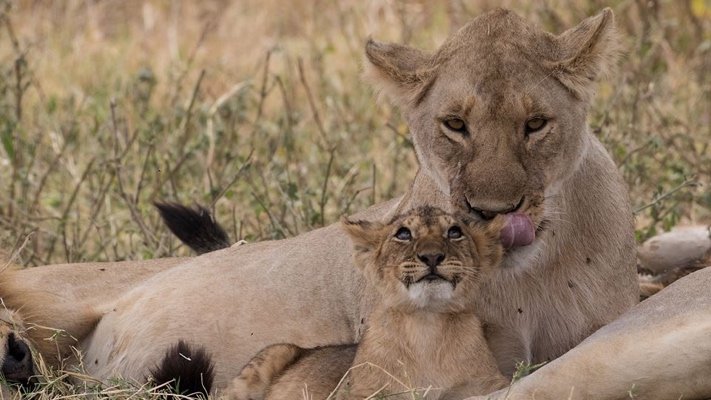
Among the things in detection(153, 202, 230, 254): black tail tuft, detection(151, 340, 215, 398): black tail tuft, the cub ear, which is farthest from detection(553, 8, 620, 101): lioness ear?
detection(153, 202, 230, 254): black tail tuft

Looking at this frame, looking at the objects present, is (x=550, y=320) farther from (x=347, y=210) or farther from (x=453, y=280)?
(x=347, y=210)

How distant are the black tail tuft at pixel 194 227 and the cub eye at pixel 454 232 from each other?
1721 millimetres

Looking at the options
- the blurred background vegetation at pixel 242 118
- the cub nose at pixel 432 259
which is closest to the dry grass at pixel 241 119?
the blurred background vegetation at pixel 242 118

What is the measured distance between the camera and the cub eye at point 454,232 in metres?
3.79

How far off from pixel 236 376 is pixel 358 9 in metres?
6.85

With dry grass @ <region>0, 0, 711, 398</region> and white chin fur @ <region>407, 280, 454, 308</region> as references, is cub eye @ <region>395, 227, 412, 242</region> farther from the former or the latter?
dry grass @ <region>0, 0, 711, 398</region>

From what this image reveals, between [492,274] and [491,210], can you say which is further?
[492,274]

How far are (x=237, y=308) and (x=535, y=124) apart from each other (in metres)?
1.41

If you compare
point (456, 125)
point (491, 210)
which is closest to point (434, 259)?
point (491, 210)

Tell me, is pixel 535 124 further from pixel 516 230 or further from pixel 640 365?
pixel 640 365

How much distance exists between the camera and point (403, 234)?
152 inches

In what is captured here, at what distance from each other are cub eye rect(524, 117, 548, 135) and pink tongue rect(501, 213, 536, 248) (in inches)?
10.6

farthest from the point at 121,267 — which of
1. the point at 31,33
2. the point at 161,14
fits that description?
the point at 161,14

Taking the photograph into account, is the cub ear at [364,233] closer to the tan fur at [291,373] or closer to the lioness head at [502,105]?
the lioness head at [502,105]
